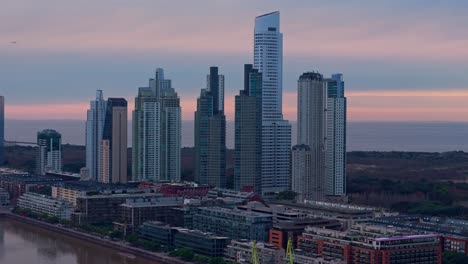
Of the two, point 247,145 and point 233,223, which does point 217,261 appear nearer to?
point 233,223

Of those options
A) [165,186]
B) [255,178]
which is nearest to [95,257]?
[165,186]

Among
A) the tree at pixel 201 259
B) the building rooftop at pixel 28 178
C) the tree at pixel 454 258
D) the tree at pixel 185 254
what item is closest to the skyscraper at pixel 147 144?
the building rooftop at pixel 28 178

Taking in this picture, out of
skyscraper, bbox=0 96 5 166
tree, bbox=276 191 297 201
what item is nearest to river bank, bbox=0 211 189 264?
tree, bbox=276 191 297 201

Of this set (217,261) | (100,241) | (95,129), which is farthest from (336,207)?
(95,129)

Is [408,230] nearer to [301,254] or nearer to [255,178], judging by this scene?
[301,254]

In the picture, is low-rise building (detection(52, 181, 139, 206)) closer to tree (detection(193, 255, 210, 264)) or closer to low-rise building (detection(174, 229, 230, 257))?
low-rise building (detection(174, 229, 230, 257))
